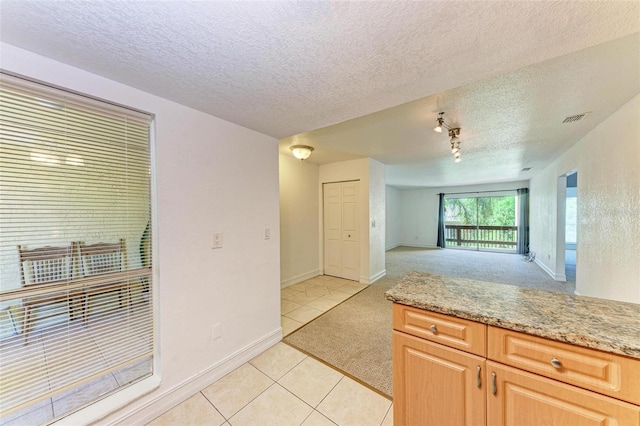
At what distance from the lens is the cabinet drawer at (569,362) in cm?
77

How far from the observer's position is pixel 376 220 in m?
4.53

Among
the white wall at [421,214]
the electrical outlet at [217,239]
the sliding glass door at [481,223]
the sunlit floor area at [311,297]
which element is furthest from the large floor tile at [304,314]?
the sliding glass door at [481,223]

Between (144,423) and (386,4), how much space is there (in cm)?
270

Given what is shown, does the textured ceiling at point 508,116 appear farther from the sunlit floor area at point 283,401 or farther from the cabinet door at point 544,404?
the sunlit floor area at point 283,401

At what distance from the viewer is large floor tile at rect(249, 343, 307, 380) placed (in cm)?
199

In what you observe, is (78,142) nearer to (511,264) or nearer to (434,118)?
(434,118)

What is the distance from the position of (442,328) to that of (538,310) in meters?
0.42

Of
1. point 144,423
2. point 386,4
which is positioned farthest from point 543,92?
point 144,423

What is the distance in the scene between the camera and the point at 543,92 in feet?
6.30

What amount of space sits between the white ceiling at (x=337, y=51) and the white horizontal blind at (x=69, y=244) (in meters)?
0.34

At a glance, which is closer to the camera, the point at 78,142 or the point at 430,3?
the point at 430,3

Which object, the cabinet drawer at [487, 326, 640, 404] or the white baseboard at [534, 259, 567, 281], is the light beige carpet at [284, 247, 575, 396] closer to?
the white baseboard at [534, 259, 567, 281]

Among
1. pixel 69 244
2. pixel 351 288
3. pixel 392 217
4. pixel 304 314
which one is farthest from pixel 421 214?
pixel 69 244

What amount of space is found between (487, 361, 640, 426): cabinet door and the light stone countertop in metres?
0.19
